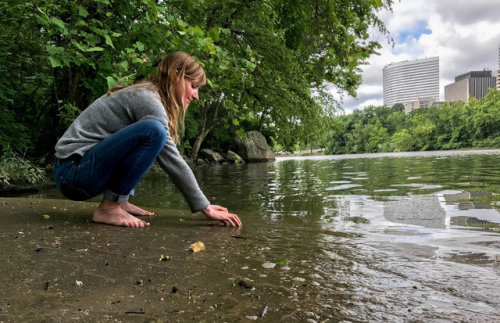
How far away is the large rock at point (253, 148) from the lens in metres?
29.0

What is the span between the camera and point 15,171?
24.9 ft

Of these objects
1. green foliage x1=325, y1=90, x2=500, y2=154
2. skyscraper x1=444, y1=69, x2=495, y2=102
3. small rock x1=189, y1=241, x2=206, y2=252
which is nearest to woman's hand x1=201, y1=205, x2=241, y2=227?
small rock x1=189, y1=241, x2=206, y2=252

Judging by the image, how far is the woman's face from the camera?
284 centimetres

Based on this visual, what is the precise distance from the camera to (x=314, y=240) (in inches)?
107

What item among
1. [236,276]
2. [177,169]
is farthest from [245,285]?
[177,169]

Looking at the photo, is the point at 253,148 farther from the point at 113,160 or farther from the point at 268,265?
the point at 268,265

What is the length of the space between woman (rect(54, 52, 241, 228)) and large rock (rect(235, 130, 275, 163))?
25745mm

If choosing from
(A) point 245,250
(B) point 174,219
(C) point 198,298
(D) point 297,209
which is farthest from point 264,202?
(C) point 198,298

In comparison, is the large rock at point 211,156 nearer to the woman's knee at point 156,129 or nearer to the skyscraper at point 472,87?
the woman's knee at point 156,129

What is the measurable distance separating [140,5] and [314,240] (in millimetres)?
4516

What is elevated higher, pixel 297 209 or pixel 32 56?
pixel 32 56

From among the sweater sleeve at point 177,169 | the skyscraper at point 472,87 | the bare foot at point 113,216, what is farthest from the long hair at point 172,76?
the skyscraper at point 472,87

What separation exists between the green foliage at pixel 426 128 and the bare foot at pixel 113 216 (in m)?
34.5

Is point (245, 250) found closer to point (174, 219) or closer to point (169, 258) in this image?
point (169, 258)
